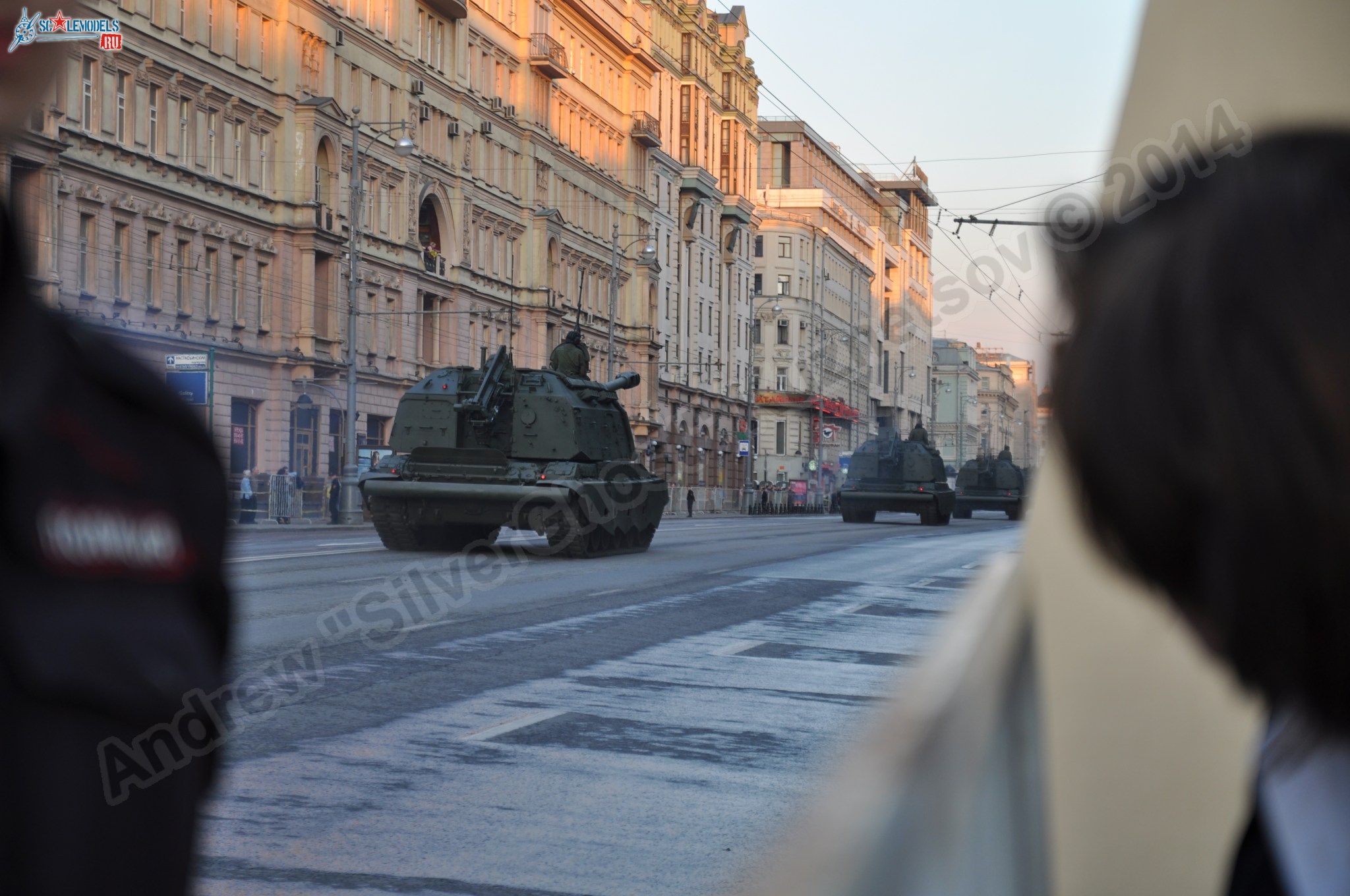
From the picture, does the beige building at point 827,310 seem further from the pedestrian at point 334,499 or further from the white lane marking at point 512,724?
the white lane marking at point 512,724

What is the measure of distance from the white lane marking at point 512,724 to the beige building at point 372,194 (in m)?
10.2

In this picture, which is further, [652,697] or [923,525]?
[923,525]

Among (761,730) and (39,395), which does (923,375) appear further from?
(39,395)

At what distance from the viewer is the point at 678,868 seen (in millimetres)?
5027

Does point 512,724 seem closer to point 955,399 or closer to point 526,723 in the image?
point 526,723

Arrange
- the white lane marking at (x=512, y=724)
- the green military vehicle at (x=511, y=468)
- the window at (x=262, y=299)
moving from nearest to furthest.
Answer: the white lane marking at (x=512, y=724) → the green military vehicle at (x=511, y=468) → the window at (x=262, y=299)

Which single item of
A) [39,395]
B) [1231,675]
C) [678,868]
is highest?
[39,395]

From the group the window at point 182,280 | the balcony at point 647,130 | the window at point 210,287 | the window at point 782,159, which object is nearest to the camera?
the window at point 182,280

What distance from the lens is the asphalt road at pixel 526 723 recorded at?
16.4ft

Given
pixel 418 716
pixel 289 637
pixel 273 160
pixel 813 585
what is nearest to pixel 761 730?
pixel 418 716

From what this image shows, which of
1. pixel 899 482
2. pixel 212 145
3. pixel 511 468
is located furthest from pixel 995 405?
pixel 511 468

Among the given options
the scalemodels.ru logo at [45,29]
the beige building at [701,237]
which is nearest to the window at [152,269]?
the beige building at [701,237]

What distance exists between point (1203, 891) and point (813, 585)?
14.5 meters

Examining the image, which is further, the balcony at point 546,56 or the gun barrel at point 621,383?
the balcony at point 546,56
